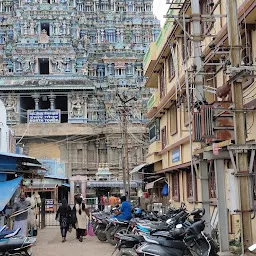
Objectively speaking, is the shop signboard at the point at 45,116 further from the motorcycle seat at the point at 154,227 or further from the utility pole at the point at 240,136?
the utility pole at the point at 240,136

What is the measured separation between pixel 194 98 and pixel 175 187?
959cm

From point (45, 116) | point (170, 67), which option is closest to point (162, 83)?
point (170, 67)

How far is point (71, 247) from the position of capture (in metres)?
14.1

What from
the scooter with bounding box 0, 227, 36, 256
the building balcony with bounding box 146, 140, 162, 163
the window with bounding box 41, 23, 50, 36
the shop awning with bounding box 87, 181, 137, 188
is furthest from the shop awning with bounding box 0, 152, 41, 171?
the window with bounding box 41, 23, 50, 36

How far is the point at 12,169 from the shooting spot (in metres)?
15.4

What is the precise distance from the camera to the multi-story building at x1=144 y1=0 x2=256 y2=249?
29.8ft

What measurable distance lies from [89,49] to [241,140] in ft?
140

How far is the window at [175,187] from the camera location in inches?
773

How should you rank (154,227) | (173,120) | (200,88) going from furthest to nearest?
1. (173,120)
2. (200,88)
3. (154,227)

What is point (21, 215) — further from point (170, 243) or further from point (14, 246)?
point (170, 243)

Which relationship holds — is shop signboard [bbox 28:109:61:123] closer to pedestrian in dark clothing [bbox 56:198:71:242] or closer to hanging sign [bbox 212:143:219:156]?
pedestrian in dark clothing [bbox 56:198:71:242]

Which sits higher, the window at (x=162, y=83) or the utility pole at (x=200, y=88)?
the window at (x=162, y=83)

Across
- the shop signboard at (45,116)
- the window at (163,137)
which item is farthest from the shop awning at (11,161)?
the shop signboard at (45,116)

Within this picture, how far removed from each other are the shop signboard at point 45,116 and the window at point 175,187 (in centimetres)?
2305
